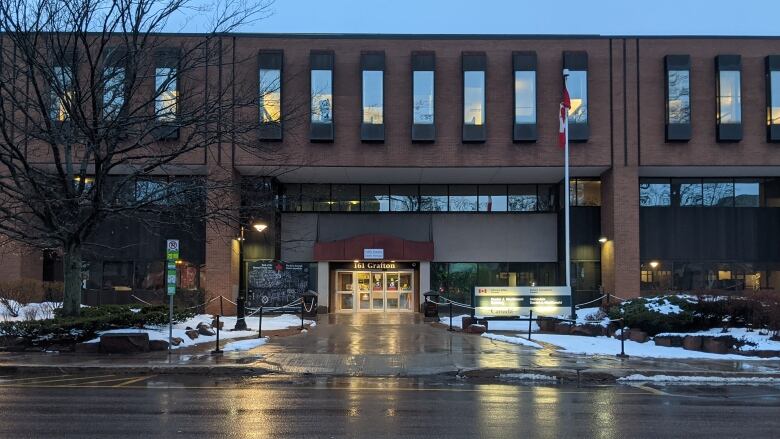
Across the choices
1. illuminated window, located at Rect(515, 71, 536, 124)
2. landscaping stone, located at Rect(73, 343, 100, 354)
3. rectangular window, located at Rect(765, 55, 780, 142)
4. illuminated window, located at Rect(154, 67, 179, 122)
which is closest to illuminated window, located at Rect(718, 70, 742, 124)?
rectangular window, located at Rect(765, 55, 780, 142)

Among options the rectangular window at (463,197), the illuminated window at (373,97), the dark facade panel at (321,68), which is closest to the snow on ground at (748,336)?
the illuminated window at (373,97)

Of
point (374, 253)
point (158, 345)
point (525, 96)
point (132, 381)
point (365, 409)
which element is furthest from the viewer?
point (374, 253)

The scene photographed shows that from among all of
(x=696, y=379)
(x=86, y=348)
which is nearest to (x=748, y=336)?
(x=696, y=379)

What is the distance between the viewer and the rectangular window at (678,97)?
29828 mm

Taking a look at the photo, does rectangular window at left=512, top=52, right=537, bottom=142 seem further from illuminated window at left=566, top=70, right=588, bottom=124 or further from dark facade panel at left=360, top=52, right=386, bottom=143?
dark facade panel at left=360, top=52, right=386, bottom=143

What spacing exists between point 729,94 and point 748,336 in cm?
1668

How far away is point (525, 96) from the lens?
3016cm

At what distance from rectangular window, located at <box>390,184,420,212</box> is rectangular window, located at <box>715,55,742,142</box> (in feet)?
49.5

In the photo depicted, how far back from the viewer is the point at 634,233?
1201 inches

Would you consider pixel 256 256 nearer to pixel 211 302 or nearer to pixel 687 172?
pixel 211 302

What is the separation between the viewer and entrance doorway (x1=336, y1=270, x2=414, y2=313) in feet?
113

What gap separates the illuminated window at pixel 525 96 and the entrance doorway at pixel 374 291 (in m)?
10.3

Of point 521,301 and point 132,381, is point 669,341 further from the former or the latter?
point 132,381

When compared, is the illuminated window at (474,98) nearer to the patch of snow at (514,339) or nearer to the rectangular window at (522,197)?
the rectangular window at (522,197)
